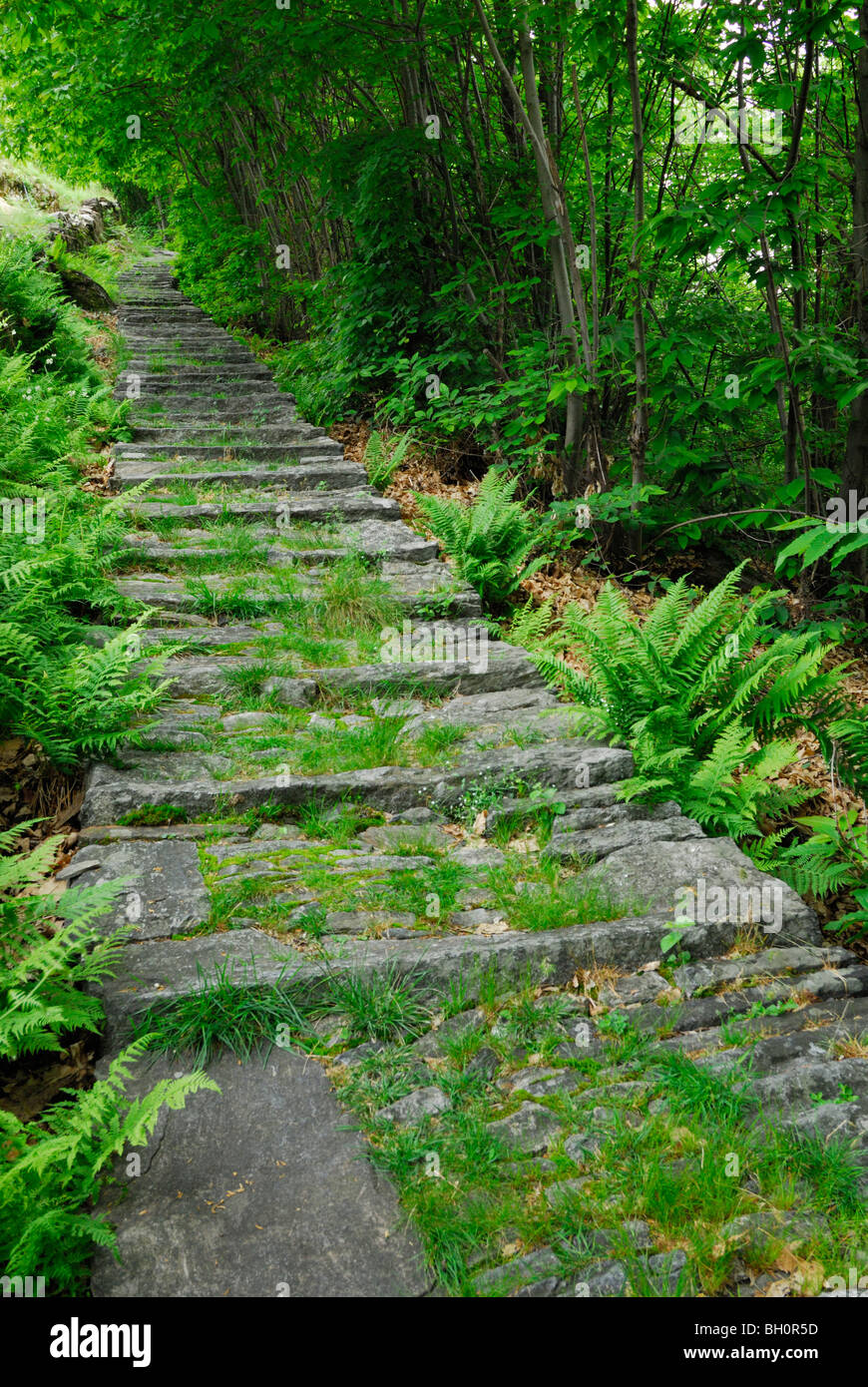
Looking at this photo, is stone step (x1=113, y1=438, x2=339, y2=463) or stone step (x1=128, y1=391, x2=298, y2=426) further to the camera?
stone step (x1=128, y1=391, x2=298, y2=426)

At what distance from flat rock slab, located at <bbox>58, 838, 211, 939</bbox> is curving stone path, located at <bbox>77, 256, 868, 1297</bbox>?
13 millimetres

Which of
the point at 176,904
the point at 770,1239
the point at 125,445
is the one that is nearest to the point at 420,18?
the point at 125,445

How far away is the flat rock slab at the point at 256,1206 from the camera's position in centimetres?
214

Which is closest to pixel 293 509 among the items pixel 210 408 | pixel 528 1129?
pixel 210 408

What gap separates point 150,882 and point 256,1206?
141 cm

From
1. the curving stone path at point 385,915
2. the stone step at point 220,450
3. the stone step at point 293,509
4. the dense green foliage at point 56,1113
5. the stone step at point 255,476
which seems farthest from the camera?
the stone step at point 220,450

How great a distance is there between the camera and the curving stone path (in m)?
2.29

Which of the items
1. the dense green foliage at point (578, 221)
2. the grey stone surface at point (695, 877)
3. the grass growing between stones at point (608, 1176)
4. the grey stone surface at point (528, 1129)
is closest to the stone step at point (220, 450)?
the dense green foliage at point (578, 221)

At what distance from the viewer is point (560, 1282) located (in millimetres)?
2119

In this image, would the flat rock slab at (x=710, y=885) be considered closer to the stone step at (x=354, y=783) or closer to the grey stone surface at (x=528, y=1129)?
the stone step at (x=354, y=783)

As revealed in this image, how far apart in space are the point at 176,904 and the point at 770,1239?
88.9 inches

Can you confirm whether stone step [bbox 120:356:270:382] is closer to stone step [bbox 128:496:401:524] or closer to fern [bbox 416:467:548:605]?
stone step [bbox 128:496:401:524]

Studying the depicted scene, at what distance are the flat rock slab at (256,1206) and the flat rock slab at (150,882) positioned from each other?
25.1 inches

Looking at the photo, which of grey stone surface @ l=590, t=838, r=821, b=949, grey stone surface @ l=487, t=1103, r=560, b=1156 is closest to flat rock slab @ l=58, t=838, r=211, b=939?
grey stone surface @ l=487, t=1103, r=560, b=1156
